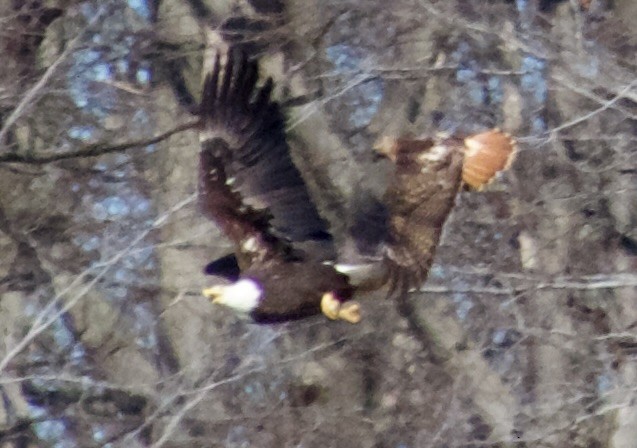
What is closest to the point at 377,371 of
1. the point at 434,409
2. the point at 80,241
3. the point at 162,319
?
the point at 434,409

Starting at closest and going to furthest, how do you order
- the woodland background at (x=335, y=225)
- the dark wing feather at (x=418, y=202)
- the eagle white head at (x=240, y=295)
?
the dark wing feather at (x=418, y=202) → the eagle white head at (x=240, y=295) → the woodland background at (x=335, y=225)

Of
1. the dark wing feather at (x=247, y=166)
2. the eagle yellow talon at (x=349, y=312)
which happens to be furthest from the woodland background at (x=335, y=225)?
the eagle yellow talon at (x=349, y=312)

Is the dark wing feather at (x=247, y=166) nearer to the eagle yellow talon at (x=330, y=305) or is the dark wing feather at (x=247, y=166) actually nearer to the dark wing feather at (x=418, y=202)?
the eagle yellow talon at (x=330, y=305)

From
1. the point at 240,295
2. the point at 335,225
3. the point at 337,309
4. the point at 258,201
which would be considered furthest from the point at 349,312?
the point at 335,225

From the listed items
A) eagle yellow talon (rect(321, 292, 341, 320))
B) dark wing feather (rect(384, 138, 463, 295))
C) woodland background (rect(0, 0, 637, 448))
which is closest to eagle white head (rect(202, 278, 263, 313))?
eagle yellow talon (rect(321, 292, 341, 320))

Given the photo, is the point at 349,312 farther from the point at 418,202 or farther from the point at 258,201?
the point at 258,201

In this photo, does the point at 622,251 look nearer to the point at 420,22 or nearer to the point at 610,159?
the point at 610,159
